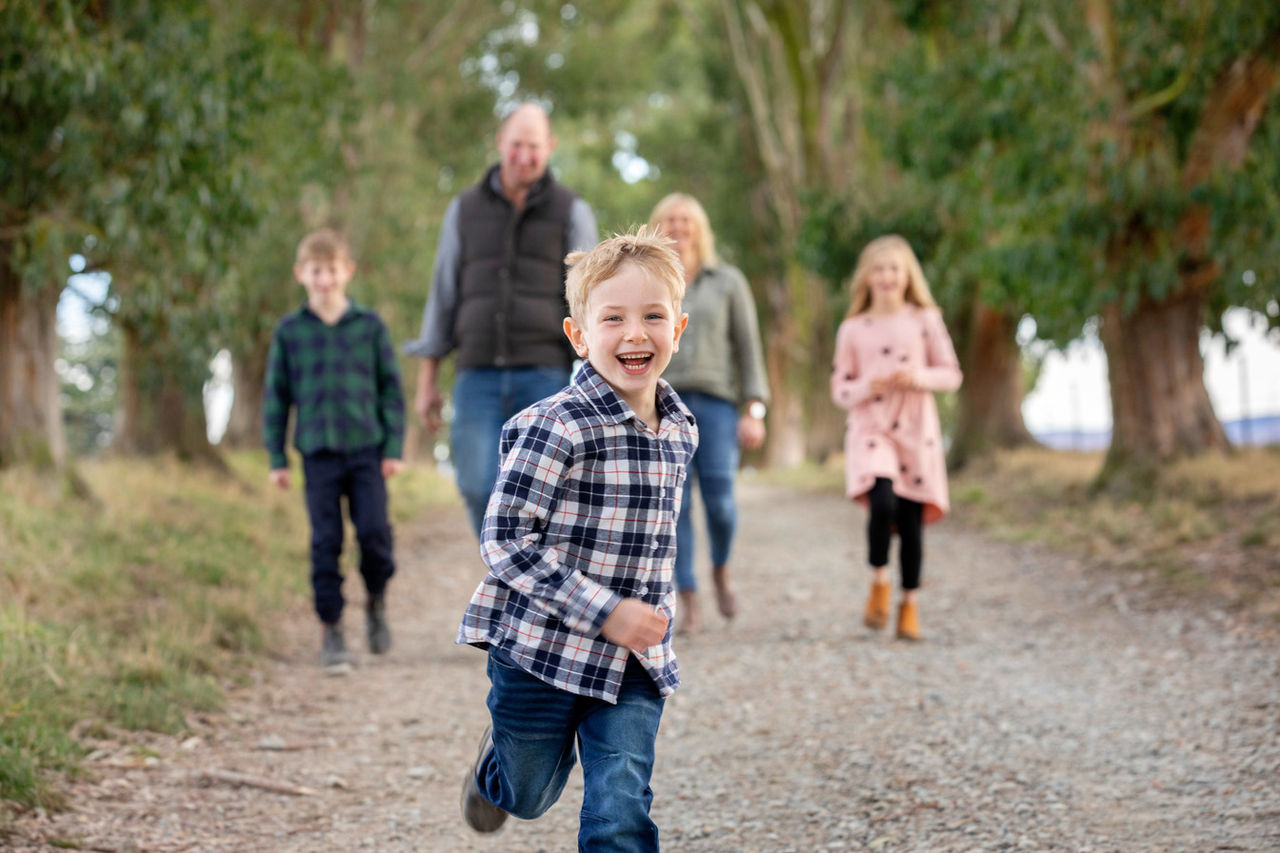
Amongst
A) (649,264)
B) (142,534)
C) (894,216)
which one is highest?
(894,216)

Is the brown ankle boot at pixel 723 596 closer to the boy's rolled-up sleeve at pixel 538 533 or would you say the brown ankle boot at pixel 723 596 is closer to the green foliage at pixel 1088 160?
the boy's rolled-up sleeve at pixel 538 533

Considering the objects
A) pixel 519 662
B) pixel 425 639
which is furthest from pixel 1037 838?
pixel 425 639

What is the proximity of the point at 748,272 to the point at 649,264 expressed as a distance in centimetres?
2497

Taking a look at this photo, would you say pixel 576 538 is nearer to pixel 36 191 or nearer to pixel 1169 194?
pixel 36 191

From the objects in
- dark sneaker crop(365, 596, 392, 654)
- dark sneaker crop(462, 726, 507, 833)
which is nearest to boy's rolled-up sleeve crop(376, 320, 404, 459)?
dark sneaker crop(365, 596, 392, 654)

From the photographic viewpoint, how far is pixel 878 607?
587 centimetres

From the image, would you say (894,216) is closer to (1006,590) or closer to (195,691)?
(1006,590)

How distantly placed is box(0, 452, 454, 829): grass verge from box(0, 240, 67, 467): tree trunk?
312mm

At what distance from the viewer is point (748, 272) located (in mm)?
27172

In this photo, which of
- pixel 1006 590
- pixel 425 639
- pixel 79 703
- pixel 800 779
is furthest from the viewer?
pixel 1006 590

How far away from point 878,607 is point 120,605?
3.64 meters

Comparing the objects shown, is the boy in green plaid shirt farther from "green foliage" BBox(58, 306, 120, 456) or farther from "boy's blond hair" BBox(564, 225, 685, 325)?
"green foliage" BBox(58, 306, 120, 456)

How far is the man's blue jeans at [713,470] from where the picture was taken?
5.79m

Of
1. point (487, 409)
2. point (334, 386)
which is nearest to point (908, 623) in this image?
point (487, 409)
